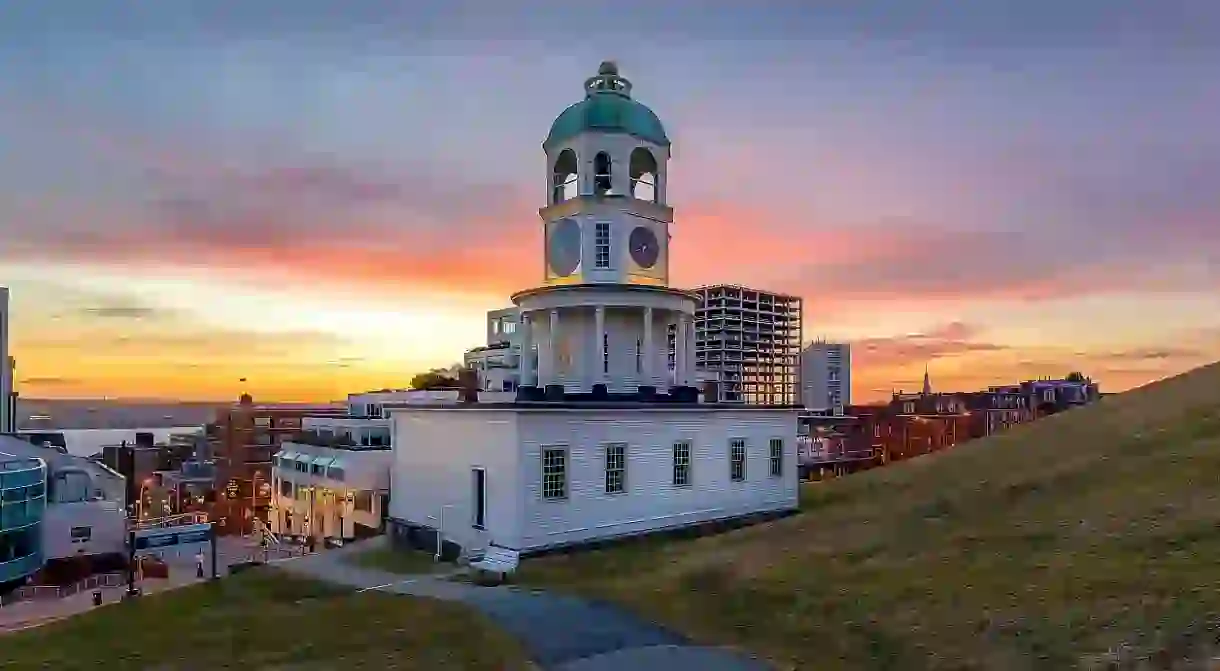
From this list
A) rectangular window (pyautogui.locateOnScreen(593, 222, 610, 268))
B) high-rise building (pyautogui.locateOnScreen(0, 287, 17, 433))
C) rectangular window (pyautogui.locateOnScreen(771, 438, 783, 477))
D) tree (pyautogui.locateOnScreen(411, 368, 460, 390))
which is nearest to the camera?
rectangular window (pyautogui.locateOnScreen(593, 222, 610, 268))

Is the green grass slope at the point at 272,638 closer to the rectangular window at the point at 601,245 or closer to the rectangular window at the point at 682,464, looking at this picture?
the rectangular window at the point at 682,464

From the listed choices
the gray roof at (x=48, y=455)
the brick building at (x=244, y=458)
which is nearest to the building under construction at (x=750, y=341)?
the brick building at (x=244, y=458)

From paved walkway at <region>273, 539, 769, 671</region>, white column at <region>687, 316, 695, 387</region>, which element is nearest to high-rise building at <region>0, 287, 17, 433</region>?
paved walkway at <region>273, 539, 769, 671</region>

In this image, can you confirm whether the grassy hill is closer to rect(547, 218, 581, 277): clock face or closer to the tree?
rect(547, 218, 581, 277): clock face

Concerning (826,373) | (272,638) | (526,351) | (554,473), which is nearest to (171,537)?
(272,638)

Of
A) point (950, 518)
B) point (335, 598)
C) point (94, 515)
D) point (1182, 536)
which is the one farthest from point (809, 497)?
point (94, 515)

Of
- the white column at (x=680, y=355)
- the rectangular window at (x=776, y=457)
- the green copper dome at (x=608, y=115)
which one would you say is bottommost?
the rectangular window at (x=776, y=457)
